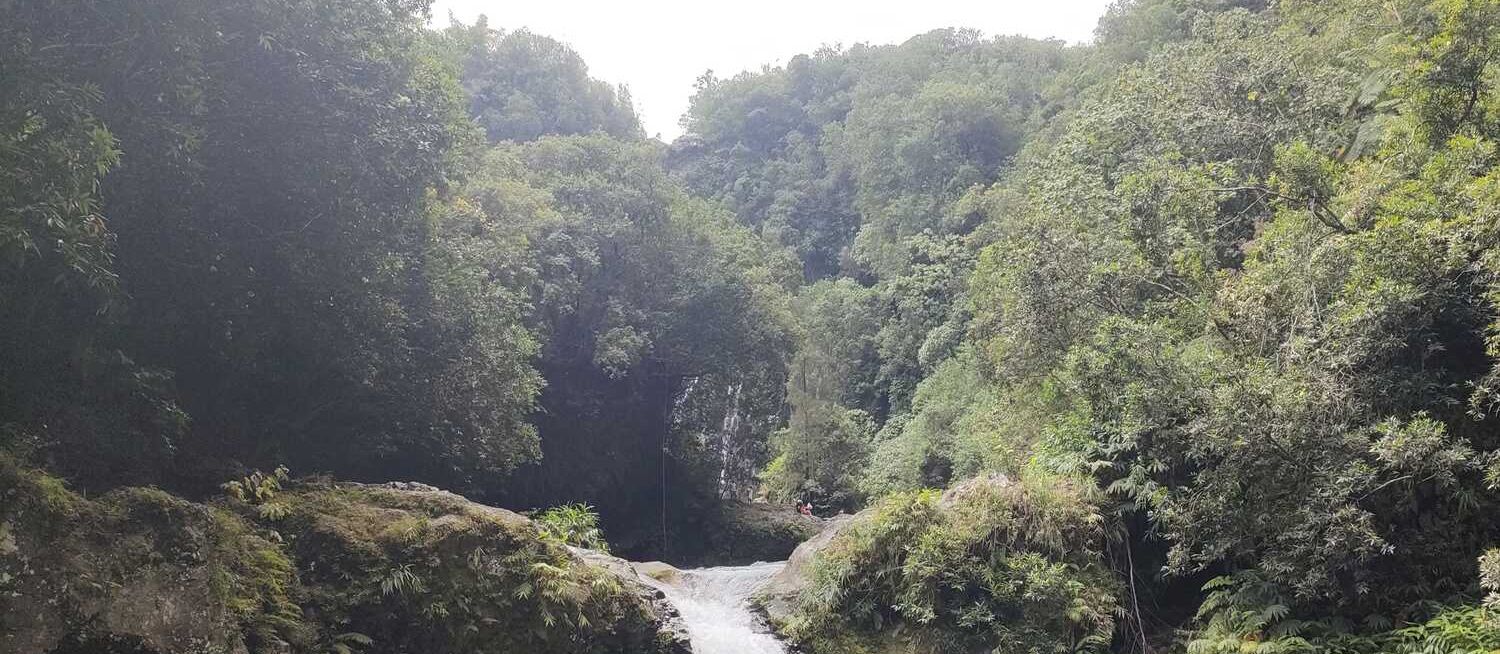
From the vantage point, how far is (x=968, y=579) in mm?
11875

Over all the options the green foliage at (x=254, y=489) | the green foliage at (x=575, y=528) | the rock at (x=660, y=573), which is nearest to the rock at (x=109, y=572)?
the green foliage at (x=254, y=489)

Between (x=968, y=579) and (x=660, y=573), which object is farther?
(x=660, y=573)

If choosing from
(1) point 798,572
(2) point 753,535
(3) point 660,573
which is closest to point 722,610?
(1) point 798,572

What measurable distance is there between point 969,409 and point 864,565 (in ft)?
47.2

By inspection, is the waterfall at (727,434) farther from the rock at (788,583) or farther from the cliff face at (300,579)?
the cliff face at (300,579)

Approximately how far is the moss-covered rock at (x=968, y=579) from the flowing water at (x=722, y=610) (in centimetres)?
37

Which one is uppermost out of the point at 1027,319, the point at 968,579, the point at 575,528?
the point at 1027,319

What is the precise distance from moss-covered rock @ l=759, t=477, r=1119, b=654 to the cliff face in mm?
2310

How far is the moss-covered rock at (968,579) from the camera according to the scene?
11.5 metres

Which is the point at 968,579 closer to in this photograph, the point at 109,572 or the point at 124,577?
the point at 124,577

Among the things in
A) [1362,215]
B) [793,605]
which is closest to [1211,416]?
[1362,215]

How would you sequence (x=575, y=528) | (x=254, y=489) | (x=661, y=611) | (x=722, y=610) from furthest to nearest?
(x=575, y=528) → (x=722, y=610) → (x=661, y=611) → (x=254, y=489)

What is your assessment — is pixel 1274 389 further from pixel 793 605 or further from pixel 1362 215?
pixel 793 605

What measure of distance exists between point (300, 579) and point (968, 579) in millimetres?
7676
